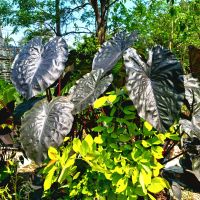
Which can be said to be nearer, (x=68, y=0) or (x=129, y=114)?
(x=129, y=114)

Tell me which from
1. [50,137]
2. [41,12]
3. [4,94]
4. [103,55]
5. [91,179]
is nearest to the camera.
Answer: [50,137]

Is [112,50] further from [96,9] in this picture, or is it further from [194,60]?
[96,9]

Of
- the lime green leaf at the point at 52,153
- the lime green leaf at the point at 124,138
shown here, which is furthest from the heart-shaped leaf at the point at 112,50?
the lime green leaf at the point at 52,153

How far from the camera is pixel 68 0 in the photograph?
1417cm

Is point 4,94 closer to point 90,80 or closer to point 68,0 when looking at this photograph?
point 90,80

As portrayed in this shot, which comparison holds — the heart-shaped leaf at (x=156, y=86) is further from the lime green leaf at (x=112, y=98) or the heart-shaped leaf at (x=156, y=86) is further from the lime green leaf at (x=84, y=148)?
the lime green leaf at (x=84, y=148)

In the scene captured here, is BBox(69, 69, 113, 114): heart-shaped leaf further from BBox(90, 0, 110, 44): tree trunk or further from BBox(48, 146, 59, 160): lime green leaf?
BBox(90, 0, 110, 44): tree trunk

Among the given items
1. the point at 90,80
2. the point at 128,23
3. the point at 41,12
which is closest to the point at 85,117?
the point at 90,80

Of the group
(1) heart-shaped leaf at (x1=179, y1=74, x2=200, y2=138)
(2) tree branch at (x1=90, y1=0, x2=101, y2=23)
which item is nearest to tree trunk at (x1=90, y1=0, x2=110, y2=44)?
(2) tree branch at (x1=90, y1=0, x2=101, y2=23)

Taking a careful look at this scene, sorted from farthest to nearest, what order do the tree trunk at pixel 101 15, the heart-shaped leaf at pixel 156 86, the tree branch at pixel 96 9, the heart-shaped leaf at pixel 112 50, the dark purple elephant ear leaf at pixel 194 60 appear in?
the tree branch at pixel 96 9 → the tree trunk at pixel 101 15 → the dark purple elephant ear leaf at pixel 194 60 → the heart-shaped leaf at pixel 112 50 → the heart-shaped leaf at pixel 156 86

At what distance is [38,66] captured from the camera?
1410mm

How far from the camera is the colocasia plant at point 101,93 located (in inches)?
45.3

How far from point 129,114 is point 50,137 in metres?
0.31

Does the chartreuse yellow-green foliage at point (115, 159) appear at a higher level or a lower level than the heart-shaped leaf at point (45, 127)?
lower
